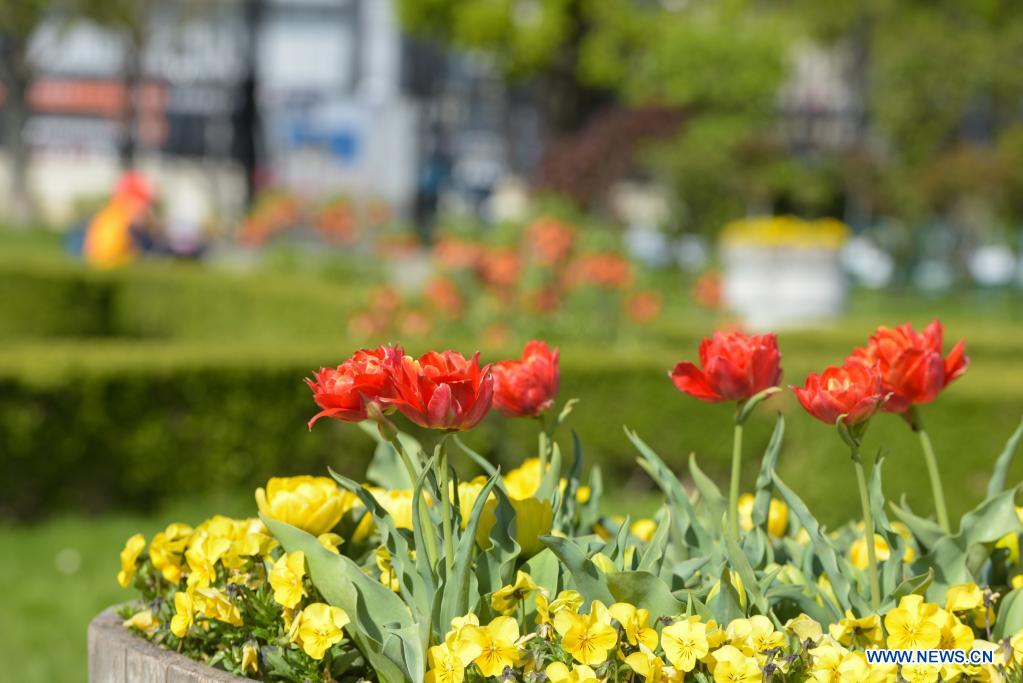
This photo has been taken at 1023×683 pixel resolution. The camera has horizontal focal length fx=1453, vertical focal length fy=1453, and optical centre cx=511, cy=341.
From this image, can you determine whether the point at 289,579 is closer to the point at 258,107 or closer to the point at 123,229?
the point at 123,229

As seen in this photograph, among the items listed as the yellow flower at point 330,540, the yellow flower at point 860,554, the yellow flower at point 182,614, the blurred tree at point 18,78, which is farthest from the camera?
the blurred tree at point 18,78

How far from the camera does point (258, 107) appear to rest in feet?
95.2

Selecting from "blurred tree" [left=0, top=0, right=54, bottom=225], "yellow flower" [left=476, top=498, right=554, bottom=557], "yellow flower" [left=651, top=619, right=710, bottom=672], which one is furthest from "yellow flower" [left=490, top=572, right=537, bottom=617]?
"blurred tree" [left=0, top=0, right=54, bottom=225]

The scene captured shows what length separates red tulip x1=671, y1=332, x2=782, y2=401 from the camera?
1.97 meters

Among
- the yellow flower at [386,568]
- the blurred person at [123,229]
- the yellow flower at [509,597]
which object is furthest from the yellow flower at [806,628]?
the blurred person at [123,229]

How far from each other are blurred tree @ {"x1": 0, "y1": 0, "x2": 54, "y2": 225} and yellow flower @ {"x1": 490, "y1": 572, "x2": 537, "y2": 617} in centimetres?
2535

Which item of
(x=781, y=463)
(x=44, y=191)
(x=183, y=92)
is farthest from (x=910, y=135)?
(x=781, y=463)

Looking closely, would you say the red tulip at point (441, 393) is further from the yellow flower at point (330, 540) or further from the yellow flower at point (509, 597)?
the yellow flower at point (330, 540)

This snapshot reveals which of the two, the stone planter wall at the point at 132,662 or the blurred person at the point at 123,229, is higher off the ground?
the stone planter wall at the point at 132,662

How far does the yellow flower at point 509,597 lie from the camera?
1837 millimetres

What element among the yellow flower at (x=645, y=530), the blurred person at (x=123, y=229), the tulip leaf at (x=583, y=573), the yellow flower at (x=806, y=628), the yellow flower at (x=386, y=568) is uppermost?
the tulip leaf at (x=583, y=573)

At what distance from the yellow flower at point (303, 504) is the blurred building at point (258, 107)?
63.8ft

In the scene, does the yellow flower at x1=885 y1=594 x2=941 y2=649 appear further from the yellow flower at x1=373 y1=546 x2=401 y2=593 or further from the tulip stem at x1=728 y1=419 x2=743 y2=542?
the yellow flower at x1=373 y1=546 x2=401 y2=593

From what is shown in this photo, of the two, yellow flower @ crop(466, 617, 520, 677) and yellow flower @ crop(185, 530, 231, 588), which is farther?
yellow flower @ crop(185, 530, 231, 588)
